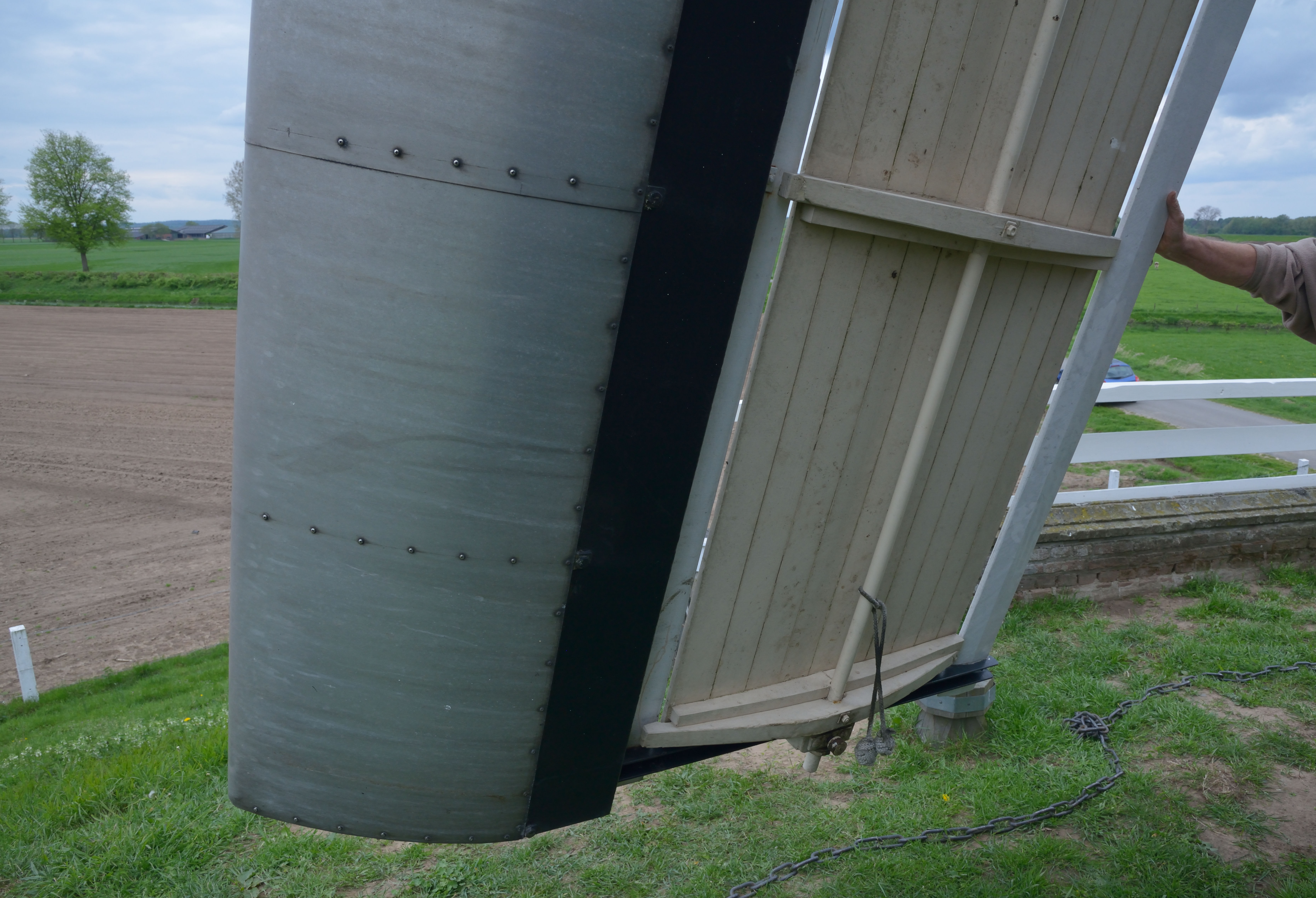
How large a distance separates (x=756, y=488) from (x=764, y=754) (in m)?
2.74

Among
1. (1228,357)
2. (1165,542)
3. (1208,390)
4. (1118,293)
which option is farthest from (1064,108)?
(1228,357)

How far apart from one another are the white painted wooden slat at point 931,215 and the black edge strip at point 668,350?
16 centimetres

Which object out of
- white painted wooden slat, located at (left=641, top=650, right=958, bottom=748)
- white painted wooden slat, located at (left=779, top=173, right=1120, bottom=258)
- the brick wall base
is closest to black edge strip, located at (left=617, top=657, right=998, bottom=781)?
white painted wooden slat, located at (left=641, top=650, right=958, bottom=748)

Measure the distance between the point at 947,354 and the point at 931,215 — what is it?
0.39 meters

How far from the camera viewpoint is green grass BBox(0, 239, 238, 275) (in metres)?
57.4

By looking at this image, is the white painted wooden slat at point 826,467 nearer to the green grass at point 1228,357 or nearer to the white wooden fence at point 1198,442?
the white wooden fence at point 1198,442


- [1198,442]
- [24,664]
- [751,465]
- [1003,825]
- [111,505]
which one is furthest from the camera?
[111,505]

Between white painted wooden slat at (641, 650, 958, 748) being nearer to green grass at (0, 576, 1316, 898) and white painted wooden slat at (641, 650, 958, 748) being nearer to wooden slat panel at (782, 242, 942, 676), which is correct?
wooden slat panel at (782, 242, 942, 676)

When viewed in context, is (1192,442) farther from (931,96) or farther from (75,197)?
(75,197)

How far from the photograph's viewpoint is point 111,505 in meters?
15.0

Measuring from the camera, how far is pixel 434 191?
160 centimetres

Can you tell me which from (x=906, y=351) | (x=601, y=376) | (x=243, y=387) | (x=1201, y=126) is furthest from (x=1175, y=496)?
(x=243, y=387)

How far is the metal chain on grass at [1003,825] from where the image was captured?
3.45 meters

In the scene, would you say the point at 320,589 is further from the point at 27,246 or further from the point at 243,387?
the point at 27,246
